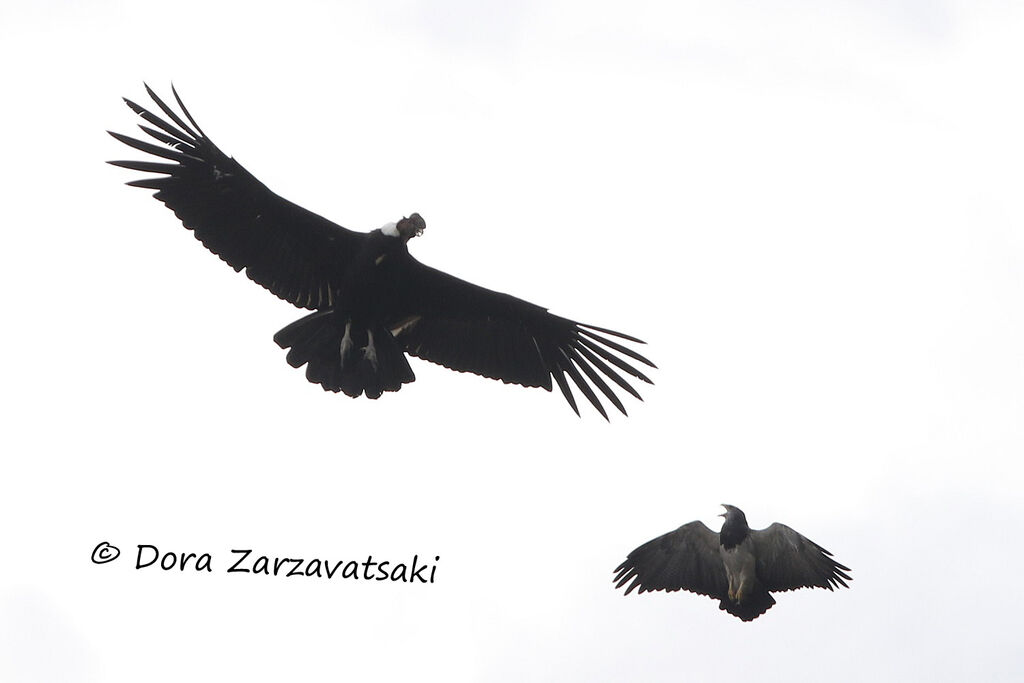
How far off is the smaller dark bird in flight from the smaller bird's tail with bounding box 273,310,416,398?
280 cm

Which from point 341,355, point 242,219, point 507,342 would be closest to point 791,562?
point 507,342

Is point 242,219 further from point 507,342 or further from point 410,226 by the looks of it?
point 507,342

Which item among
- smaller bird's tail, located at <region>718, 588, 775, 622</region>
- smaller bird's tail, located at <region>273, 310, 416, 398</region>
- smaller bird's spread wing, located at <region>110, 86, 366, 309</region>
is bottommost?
smaller bird's tail, located at <region>718, 588, 775, 622</region>

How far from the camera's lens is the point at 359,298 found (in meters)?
13.2

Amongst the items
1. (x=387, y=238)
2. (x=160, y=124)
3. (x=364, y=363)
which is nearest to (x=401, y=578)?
(x=364, y=363)

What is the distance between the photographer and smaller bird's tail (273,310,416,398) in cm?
1316

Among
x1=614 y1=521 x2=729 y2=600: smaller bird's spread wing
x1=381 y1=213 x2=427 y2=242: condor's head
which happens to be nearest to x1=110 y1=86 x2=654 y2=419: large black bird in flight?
x1=381 y1=213 x2=427 y2=242: condor's head

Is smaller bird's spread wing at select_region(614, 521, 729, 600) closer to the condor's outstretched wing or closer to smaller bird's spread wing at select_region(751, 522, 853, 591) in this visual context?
smaller bird's spread wing at select_region(751, 522, 853, 591)

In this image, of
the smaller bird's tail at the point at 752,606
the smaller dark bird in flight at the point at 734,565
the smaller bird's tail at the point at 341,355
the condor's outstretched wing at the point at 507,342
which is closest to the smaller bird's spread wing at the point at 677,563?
the smaller dark bird in flight at the point at 734,565

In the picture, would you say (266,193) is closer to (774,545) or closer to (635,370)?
(635,370)

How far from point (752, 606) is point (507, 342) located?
2936 millimetres

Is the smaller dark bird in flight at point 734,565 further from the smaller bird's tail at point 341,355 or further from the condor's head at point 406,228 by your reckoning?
the condor's head at point 406,228

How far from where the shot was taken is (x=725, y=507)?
14781mm

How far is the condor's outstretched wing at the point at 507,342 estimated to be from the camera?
13.8 m
